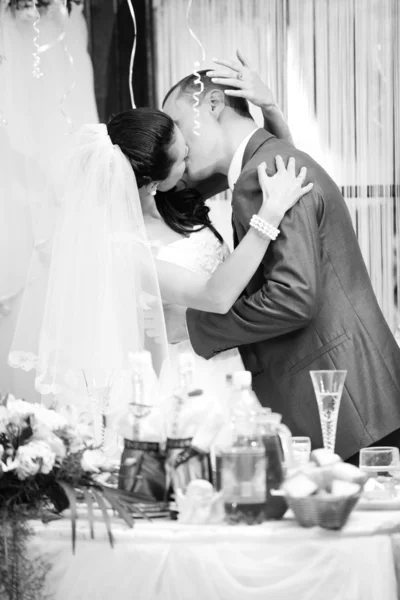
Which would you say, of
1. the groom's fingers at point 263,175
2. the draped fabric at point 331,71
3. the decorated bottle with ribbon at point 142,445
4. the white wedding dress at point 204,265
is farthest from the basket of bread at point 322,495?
the draped fabric at point 331,71

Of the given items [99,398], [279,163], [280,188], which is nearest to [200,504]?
[99,398]

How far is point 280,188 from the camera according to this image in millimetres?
2326

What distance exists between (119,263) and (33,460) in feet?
2.94

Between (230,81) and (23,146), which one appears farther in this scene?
(23,146)

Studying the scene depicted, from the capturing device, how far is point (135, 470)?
171 centimetres

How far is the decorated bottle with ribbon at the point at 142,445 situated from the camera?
170cm

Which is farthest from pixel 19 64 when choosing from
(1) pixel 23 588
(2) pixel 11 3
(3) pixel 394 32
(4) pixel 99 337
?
(1) pixel 23 588

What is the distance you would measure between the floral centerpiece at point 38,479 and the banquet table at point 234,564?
4 centimetres

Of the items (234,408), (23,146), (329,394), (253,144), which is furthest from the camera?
(23,146)

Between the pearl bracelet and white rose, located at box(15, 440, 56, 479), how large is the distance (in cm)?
88

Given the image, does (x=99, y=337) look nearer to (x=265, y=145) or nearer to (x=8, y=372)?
(x=265, y=145)

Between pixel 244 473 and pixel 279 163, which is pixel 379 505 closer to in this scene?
pixel 244 473

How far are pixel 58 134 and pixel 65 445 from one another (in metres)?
2.44

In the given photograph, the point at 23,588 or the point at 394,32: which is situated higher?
the point at 394,32
